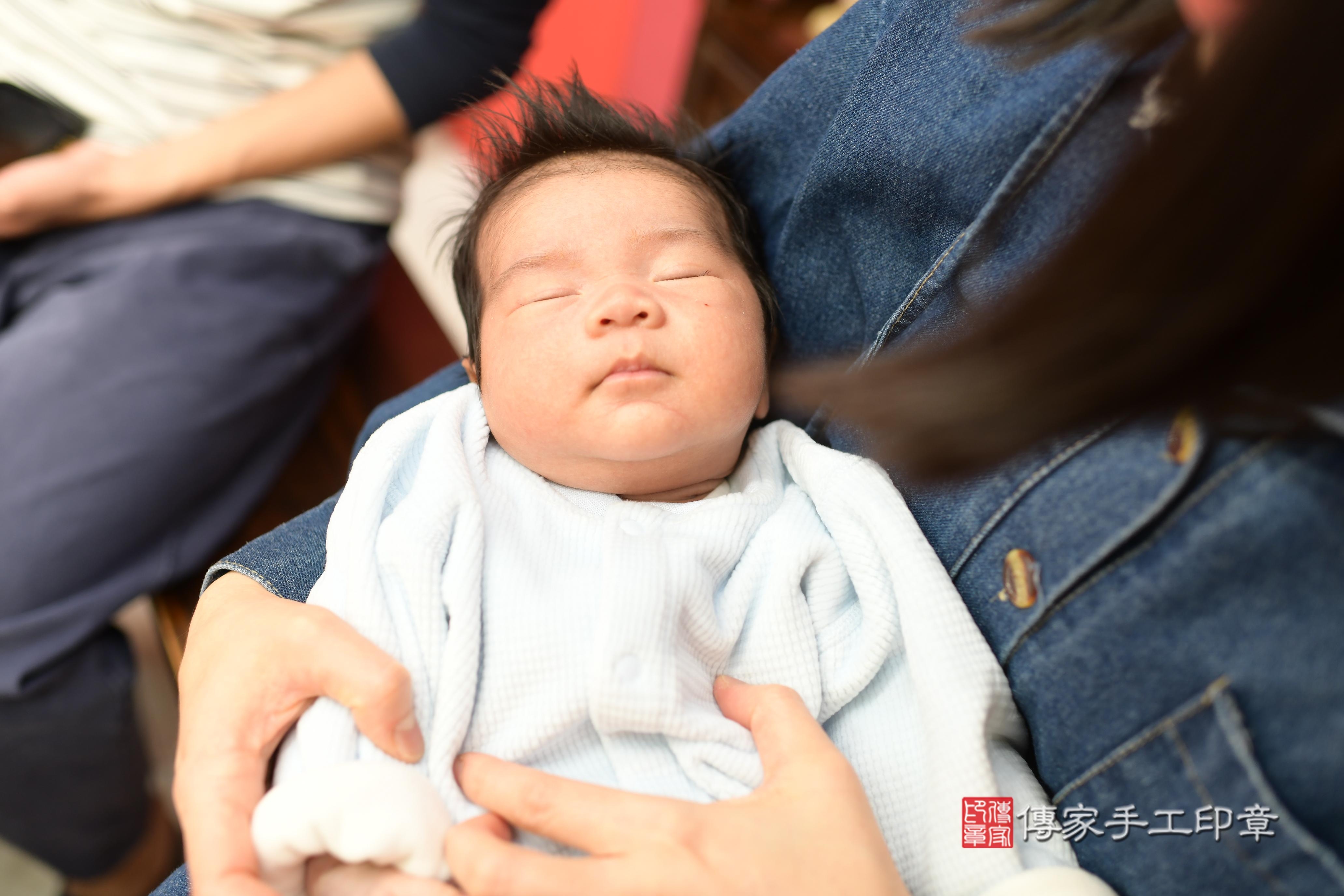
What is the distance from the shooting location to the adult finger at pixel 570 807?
52 centimetres

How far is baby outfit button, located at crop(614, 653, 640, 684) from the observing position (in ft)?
2.03

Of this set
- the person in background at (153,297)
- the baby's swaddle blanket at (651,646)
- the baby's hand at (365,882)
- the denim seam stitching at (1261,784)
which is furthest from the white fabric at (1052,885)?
the person in background at (153,297)

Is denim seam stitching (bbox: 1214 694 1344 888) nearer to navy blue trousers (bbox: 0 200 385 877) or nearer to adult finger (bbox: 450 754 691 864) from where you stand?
adult finger (bbox: 450 754 691 864)

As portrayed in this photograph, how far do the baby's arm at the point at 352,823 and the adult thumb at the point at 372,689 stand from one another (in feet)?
0.07

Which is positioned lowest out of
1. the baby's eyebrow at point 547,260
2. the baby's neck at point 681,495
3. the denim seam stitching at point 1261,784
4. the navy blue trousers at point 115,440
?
the navy blue trousers at point 115,440

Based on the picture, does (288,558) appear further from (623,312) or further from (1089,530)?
(1089,530)

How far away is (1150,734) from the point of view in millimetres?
529

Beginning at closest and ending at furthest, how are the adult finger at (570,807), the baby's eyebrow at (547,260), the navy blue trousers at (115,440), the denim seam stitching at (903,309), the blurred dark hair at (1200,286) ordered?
the blurred dark hair at (1200,286)
the adult finger at (570,807)
the denim seam stitching at (903,309)
the baby's eyebrow at (547,260)
the navy blue trousers at (115,440)

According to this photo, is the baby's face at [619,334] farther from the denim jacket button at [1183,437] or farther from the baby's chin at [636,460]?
the denim jacket button at [1183,437]

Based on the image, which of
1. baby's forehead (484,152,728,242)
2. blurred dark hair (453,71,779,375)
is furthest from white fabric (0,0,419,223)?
baby's forehead (484,152,728,242)

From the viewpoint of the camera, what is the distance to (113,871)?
119 centimetres

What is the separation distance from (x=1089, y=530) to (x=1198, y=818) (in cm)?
19

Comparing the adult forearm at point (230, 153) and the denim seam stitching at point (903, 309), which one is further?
the adult forearm at point (230, 153)

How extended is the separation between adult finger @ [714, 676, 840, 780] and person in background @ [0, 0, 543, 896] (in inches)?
30.2
